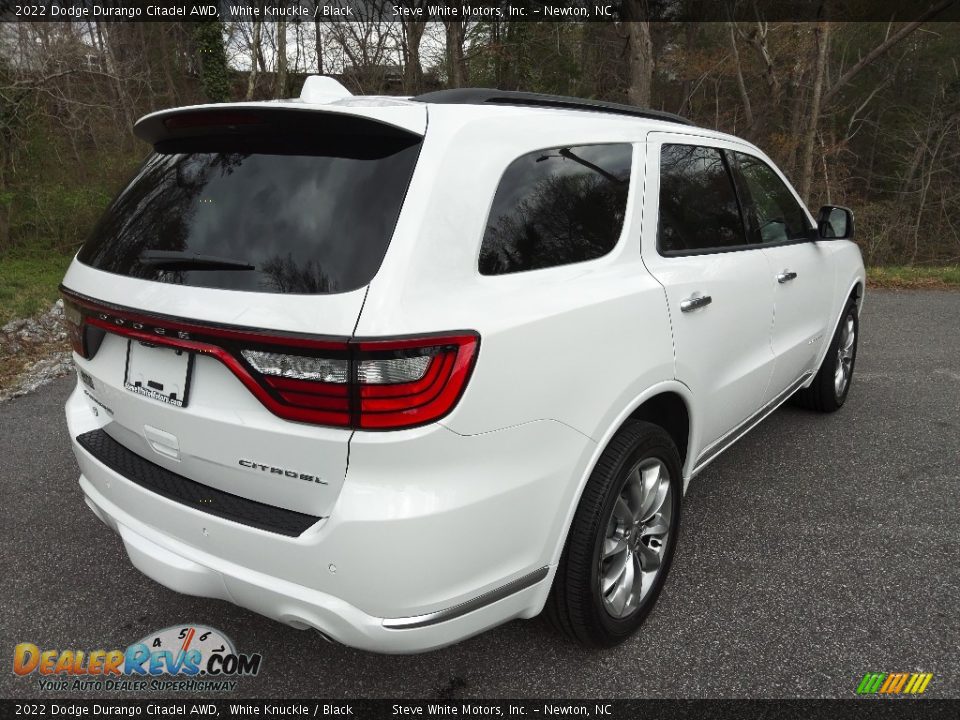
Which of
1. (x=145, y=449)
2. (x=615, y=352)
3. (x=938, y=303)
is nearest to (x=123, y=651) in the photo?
(x=145, y=449)

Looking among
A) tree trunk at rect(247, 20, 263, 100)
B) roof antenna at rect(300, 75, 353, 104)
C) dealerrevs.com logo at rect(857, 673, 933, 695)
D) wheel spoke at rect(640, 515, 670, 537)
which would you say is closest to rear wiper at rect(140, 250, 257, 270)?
roof antenna at rect(300, 75, 353, 104)

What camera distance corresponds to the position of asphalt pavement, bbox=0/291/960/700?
2229 millimetres

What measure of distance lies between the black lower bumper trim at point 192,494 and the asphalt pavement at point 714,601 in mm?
734

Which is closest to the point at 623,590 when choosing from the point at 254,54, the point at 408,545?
the point at 408,545

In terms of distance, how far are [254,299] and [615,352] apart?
1062 millimetres

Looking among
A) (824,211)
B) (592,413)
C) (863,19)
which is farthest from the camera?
(863,19)

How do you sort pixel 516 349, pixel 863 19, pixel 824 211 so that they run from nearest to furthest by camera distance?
pixel 516 349, pixel 824 211, pixel 863 19

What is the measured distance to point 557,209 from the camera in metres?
2.07

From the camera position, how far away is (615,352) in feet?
6.84

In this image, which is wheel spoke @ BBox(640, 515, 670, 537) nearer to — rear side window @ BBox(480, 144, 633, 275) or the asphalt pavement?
the asphalt pavement

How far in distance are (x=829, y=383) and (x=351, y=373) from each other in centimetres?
384

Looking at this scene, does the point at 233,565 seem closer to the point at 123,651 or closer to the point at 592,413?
the point at 123,651

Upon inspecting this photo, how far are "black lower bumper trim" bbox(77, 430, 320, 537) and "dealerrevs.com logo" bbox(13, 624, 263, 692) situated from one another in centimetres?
73

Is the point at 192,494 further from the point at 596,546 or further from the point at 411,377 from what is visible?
the point at 596,546
